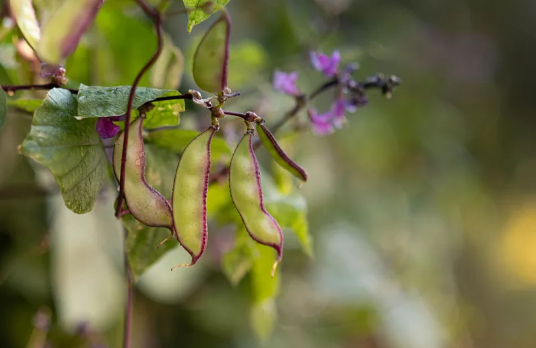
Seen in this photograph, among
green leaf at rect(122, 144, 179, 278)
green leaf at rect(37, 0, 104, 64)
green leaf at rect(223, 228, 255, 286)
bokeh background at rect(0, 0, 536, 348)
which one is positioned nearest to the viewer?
green leaf at rect(37, 0, 104, 64)

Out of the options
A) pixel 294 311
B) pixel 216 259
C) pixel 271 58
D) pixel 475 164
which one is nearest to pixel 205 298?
pixel 216 259

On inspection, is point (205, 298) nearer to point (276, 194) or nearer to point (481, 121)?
point (276, 194)

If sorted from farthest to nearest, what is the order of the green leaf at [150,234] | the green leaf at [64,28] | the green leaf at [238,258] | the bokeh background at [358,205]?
the bokeh background at [358,205]
the green leaf at [238,258]
the green leaf at [150,234]
the green leaf at [64,28]

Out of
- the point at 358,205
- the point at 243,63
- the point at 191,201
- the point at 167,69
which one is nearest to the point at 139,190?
the point at 191,201

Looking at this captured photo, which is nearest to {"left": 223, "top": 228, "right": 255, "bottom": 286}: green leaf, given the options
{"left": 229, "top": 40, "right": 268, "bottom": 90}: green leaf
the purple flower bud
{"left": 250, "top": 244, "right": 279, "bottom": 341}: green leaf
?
{"left": 250, "top": 244, "right": 279, "bottom": 341}: green leaf

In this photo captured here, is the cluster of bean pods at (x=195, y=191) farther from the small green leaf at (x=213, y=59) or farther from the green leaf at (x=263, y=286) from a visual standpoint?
the green leaf at (x=263, y=286)

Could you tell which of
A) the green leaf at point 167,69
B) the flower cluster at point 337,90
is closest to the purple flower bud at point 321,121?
the flower cluster at point 337,90

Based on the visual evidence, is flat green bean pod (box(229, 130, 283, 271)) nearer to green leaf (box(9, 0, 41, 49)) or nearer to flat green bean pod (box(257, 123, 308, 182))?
flat green bean pod (box(257, 123, 308, 182))

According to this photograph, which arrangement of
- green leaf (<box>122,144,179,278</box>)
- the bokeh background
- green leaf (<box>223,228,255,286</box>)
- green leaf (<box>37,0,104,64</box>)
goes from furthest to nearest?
the bokeh background < green leaf (<box>223,228,255,286</box>) < green leaf (<box>122,144,179,278</box>) < green leaf (<box>37,0,104,64</box>)
